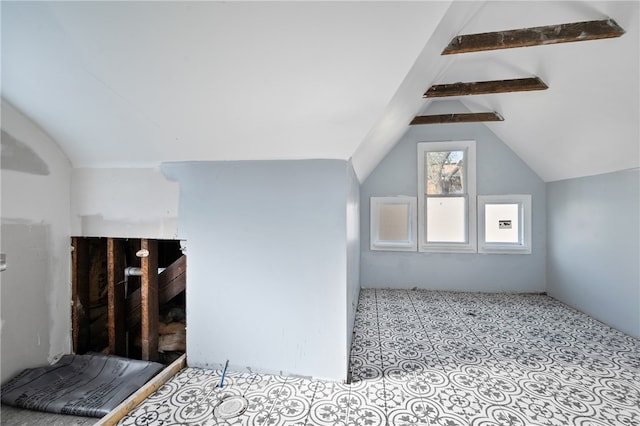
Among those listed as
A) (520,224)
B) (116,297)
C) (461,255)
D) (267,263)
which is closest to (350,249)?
(267,263)

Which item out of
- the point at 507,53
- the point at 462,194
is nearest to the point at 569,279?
the point at 462,194

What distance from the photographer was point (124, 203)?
1.86 m

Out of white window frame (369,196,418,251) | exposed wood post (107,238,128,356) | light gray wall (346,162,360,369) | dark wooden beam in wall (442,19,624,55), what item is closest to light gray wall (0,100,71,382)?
exposed wood post (107,238,128,356)

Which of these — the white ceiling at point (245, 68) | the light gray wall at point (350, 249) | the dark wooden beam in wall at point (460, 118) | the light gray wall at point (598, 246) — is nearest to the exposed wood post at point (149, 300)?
the white ceiling at point (245, 68)

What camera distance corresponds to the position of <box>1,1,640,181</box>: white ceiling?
1.00 m

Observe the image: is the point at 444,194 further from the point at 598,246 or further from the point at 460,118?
the point at 598,246

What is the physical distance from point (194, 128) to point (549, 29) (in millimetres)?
2494

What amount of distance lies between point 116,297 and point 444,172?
425 centimetres

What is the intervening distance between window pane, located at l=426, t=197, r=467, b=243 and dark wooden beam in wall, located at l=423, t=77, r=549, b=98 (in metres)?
1.63

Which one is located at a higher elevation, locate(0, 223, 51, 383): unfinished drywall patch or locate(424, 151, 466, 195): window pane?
locate(424, 151, 466, 195): window pane

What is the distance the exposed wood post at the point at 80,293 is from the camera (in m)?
1.94

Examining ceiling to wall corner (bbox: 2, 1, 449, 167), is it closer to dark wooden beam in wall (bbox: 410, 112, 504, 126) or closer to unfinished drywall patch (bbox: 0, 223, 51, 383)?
unfinished drywall patch (bbox: 0, 223, 51, 383)

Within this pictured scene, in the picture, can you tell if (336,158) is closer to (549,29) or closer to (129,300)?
(549,29)

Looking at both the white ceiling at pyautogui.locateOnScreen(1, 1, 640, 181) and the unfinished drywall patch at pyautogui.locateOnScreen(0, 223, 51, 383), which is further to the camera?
the unfinished drywall patch at pyautogui.locateOnScreen(0, 223, 51, 383)
